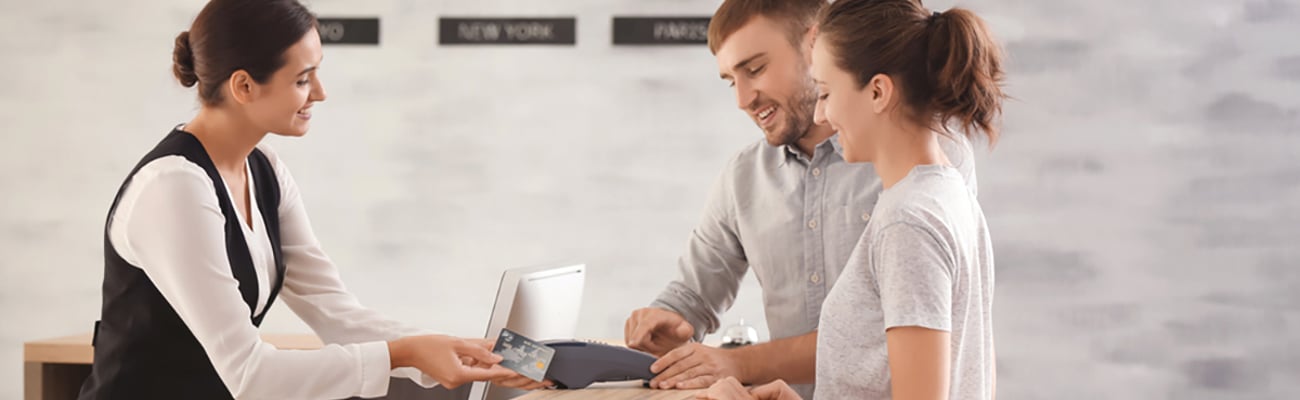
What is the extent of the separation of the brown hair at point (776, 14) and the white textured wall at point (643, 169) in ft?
6.26

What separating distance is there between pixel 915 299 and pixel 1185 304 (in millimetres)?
3075

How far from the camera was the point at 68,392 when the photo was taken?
3.33 metres

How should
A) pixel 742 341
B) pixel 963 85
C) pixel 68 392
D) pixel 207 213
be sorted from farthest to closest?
pixel 68 392, pixel 742 341, pixel 207 213, pixel 963 85

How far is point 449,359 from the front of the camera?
188cm

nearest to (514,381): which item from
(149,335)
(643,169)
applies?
(149,335)

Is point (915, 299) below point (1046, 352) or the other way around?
the other way around

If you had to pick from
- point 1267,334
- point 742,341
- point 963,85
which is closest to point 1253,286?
point 1267,334

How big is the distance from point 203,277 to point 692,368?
0.78 m

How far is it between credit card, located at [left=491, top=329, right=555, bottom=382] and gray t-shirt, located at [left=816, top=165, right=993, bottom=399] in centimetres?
50

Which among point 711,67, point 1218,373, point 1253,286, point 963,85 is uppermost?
point 711,67

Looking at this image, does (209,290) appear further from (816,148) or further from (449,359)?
(816,148)

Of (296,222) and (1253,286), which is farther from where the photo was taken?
(1253,286)

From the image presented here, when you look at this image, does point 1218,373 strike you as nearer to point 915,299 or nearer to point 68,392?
point 915,299

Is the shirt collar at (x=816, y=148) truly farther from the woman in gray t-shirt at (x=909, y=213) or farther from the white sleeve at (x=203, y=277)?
the white sleeve at (x=203, y=277)
